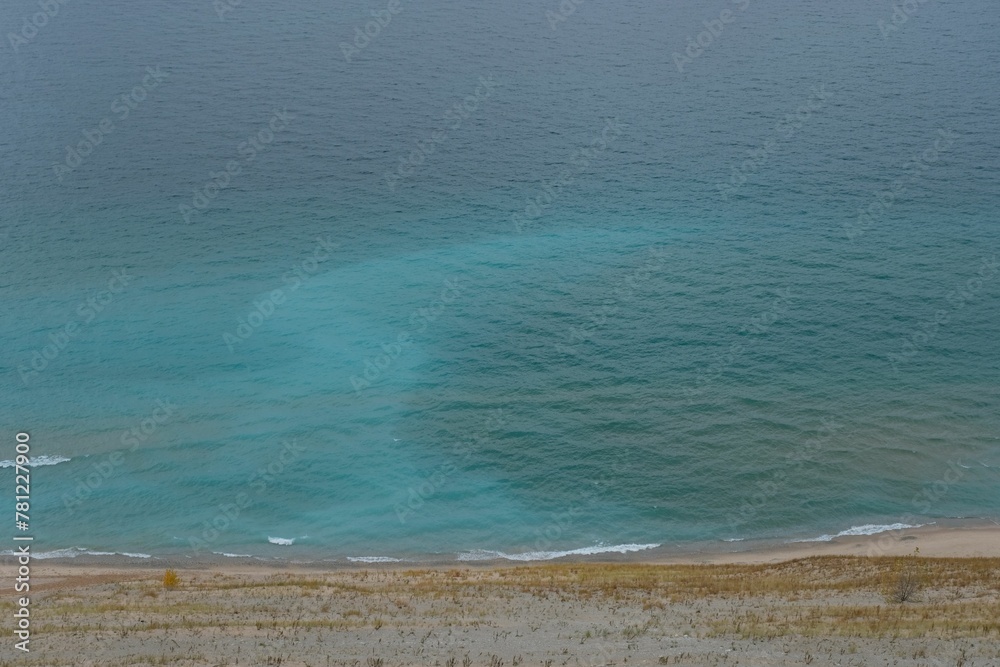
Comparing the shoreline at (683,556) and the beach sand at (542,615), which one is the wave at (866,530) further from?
the beach sand at (542,615)

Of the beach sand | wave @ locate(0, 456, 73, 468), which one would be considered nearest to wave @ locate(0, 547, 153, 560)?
the beach sand

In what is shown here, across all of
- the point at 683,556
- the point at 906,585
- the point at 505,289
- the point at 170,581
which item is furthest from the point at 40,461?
the point at 906,585

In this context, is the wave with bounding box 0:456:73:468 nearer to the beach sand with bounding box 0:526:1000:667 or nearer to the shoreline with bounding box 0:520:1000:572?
the shoreline with bounding box 0:520:1000:572

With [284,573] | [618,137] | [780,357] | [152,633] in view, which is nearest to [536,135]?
[618,137]

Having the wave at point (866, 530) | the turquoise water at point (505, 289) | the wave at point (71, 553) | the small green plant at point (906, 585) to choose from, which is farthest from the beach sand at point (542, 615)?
the turquoise water at point (505, 289)

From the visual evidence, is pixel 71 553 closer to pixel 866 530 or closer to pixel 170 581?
pixel 170 581

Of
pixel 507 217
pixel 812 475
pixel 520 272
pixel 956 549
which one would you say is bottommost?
pixel 956 549

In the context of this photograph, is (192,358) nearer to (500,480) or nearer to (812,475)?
(500,480)
